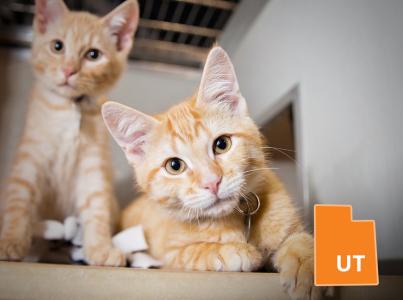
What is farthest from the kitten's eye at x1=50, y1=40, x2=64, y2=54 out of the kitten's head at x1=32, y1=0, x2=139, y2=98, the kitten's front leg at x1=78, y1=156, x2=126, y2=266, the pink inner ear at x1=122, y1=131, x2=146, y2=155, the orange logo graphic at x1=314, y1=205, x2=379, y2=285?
the orange logo graphic at x1=314, y1=205, x2=379, y2=285

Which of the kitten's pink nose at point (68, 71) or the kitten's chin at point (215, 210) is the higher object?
the kitten's pink nose at point (68, 71)

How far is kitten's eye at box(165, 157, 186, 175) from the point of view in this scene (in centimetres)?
74

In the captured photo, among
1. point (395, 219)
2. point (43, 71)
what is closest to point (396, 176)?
point (395, 219)

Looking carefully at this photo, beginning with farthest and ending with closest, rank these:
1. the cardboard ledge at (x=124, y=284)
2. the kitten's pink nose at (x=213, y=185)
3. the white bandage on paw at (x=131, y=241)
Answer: the white bandage on paw at (x=131, y=241), the kitten's pink nose at (x=213, y=185), the cardboard ledge at (x=124, y=284)

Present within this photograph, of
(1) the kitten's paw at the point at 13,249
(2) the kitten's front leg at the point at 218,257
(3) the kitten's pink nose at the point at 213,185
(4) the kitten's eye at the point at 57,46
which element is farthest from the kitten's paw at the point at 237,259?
(4) the kitten's eye at the point at 57,46

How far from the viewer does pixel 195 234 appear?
2.68 feet

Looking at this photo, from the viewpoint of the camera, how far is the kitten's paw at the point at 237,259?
0.69m

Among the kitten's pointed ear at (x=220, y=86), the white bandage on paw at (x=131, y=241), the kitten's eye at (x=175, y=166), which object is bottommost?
the white bandage on paw at (x=131, y=241)

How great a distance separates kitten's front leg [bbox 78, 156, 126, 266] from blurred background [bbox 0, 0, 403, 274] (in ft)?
0.24

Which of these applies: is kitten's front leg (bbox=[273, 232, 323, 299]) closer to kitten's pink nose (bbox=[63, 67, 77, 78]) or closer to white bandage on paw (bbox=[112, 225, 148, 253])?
white bandage on paw (bbox=[112, 225, 148, 253])

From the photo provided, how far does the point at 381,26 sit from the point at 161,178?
529 mm

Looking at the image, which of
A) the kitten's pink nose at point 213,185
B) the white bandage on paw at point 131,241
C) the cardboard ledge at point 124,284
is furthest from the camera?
the white bandage on paw at point 131,241

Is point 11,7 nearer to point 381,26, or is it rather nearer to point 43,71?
point 43,71

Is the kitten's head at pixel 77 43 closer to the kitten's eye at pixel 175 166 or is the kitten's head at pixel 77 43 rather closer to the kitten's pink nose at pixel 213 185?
the kitten's eye at pixel 175 166
